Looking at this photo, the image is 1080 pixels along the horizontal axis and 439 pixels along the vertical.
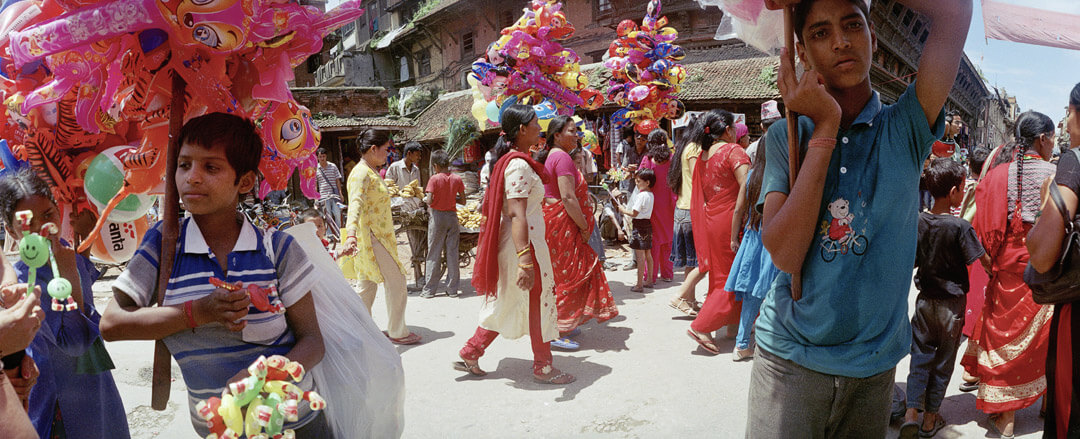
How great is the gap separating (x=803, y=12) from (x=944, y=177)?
7.13ft

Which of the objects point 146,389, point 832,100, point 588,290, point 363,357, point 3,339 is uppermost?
point 832,100

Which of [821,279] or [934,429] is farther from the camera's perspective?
[934,429]

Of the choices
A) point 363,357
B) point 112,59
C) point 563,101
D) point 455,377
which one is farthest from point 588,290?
Result: point 112,59

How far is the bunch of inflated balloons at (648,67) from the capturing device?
7.94m

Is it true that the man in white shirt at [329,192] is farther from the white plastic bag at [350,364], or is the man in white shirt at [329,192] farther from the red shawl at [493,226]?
the white plastic bag at [350,364]

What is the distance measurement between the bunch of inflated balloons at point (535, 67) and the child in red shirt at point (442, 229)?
5.52ft

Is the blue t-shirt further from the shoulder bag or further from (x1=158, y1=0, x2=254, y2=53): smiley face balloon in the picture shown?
(x1=158, y1=0, x2=254, y2=53): smiley face balloon

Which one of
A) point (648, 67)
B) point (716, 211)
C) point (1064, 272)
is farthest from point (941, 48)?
point (648, 67)

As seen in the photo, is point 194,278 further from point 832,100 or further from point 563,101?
point 563,101

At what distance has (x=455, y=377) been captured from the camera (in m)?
4.21

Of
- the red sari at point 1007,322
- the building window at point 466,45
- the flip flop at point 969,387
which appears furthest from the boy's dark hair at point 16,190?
the building window at point 466,45

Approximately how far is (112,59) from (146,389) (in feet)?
11.2

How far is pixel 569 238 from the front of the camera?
4582 millimetres

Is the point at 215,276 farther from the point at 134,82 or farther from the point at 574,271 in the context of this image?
the point at 574,271
